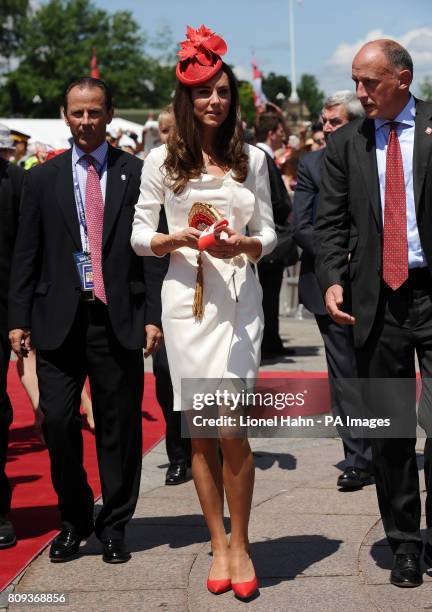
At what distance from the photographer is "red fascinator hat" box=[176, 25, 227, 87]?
4852 mm

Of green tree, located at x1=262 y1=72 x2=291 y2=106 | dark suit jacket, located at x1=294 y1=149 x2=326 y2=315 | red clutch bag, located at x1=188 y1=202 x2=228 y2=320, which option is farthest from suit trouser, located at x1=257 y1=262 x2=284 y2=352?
green tree, located at x1=262 y1=72 x2=291 y2=106

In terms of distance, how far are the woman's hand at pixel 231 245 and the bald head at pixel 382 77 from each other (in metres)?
0.72

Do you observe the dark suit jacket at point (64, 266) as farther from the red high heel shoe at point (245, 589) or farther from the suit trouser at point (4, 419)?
the red high heel shoe at point (245, 589)

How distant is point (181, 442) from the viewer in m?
7.07

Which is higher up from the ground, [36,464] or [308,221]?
[308,221]

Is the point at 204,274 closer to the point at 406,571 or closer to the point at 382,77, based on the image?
the point at 382,77

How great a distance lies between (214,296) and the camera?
4.87 metres

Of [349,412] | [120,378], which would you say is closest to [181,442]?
[349,412]

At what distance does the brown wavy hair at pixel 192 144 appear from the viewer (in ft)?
16.1

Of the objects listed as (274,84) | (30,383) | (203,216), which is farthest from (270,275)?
(274,84)

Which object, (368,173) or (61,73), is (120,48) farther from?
(368,173)

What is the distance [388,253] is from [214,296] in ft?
2.37

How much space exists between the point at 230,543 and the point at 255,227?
131cm

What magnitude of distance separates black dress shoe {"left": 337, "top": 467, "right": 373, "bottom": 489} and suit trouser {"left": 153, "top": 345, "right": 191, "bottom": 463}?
0.96 m
